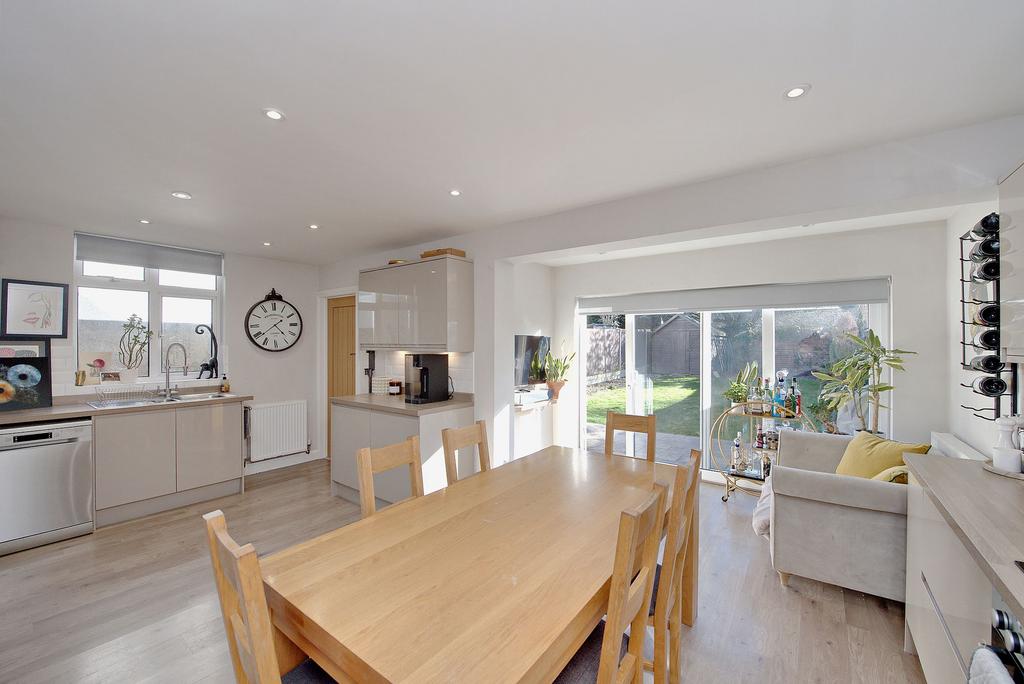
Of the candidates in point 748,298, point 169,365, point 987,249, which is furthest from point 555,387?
point 169,365

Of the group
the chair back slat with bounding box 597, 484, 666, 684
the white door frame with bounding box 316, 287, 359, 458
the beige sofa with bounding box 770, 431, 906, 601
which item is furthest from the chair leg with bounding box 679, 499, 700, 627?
the white door frame with bounding box 316, 287, 359, 458

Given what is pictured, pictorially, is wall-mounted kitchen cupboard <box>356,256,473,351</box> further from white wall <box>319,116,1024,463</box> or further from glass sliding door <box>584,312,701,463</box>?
glass sliding door <box>584,312,701,463</box>

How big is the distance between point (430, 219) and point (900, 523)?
365 centimetres

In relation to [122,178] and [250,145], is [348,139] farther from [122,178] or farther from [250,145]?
[122,178]

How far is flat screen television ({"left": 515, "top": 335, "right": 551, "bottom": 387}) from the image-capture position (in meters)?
4.89

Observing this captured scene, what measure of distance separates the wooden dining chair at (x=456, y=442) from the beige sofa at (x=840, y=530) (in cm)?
175

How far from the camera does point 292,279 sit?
208 inches

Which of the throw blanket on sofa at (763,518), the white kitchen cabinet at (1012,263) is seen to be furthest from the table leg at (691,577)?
the white kitchen cabinet at (1012,263)

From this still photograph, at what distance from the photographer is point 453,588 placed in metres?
1.19

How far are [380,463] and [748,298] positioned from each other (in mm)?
3868

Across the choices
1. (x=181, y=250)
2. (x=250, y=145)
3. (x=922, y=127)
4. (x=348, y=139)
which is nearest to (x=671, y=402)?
(x=922, y=127)

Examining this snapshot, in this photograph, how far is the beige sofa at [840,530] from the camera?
7.32 ft

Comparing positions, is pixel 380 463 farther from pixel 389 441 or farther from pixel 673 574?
pixel 389 441

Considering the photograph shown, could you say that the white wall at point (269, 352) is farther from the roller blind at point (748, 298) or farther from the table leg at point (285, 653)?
the table leg at point (285, 653)
